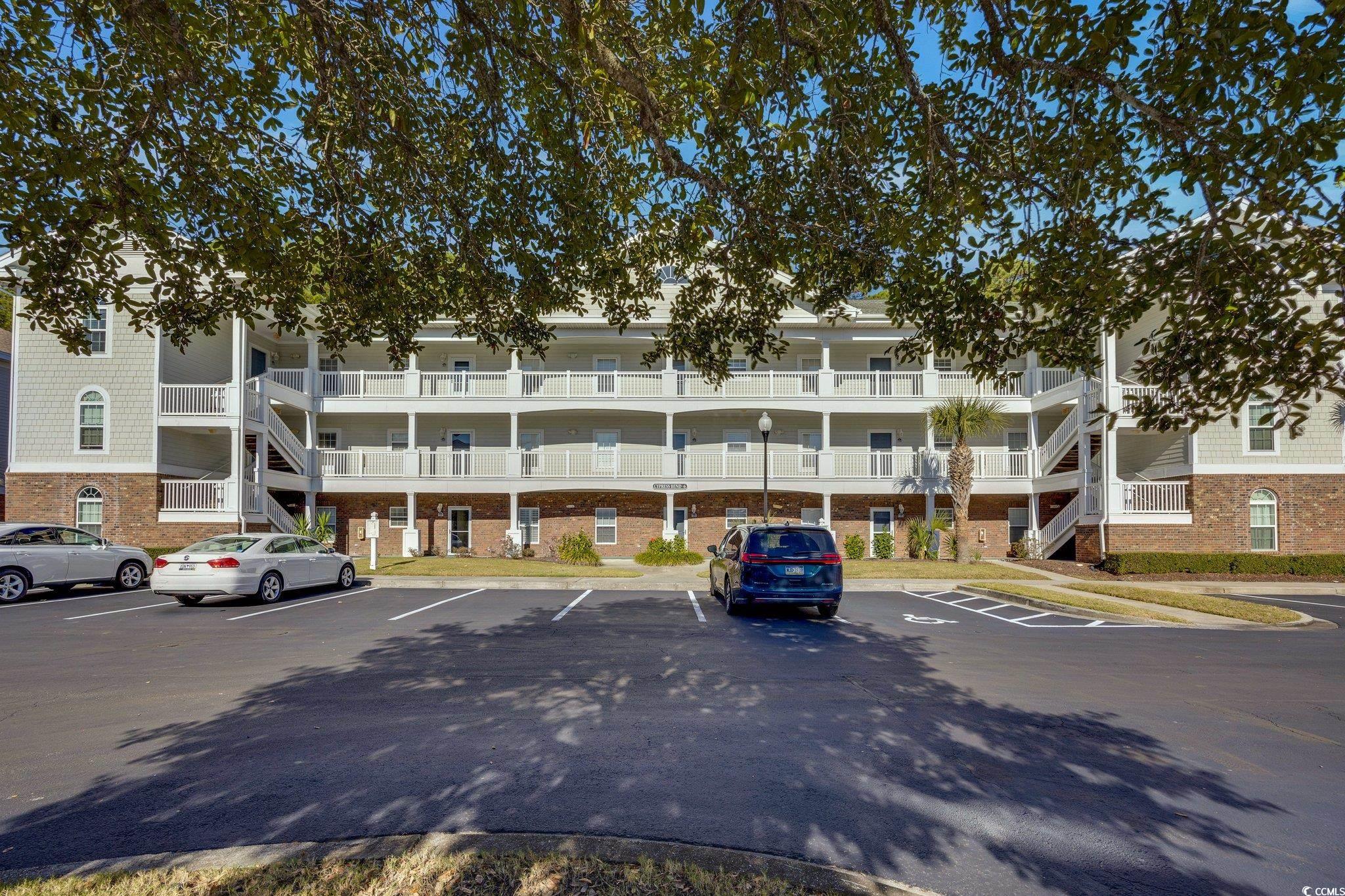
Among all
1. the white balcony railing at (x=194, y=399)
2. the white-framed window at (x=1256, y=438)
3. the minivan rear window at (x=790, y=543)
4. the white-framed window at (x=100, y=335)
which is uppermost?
the white-framed window at (x=100, y=335)

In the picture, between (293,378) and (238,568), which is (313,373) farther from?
(238,568)

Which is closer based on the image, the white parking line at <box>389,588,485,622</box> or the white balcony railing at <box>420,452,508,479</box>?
the white parking line at <box>389,588,485,622</box>

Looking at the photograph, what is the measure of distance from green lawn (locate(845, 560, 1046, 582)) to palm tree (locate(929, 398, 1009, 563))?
1.09 meters

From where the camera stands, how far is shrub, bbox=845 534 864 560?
2177cm

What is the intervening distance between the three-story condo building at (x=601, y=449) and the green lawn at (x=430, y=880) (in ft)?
61.0

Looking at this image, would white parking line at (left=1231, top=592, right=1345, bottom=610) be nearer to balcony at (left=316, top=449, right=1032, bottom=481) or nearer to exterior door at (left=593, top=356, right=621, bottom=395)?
balcony at (left=316, top=449, right=1032, bottom=481)

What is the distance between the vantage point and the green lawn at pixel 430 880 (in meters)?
3.02

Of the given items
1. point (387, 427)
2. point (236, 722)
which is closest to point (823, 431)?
point (387, 427)

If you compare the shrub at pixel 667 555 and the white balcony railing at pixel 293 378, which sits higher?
the white balcony railing at pixel 293 378

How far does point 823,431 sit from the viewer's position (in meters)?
22.6

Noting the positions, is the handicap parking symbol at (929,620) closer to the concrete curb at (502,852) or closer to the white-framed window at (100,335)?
the concrete curb at (502,852)

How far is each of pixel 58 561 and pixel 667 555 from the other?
1473 cm

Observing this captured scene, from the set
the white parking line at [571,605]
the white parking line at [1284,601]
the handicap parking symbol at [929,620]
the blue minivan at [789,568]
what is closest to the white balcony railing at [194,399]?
the white parking line at [571,605]

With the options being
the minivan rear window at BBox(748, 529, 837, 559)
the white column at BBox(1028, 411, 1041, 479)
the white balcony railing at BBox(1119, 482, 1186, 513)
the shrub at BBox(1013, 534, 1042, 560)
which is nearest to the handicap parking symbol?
the minivan rear window at BBox(748, 529, 837, 559)
